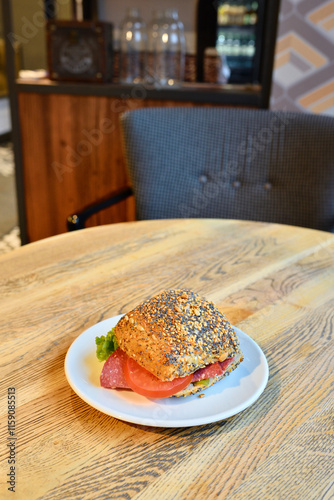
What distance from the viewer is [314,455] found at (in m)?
0.63

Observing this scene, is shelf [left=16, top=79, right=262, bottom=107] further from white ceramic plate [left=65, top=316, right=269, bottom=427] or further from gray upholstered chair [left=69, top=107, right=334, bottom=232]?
white ceramic plate [left=65, top=316, right=269, bottom=427]

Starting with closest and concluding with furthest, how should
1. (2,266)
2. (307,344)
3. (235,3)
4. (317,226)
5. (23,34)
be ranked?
(307,344) → (2,266) → (317,226) → (235,3) → (23,34)

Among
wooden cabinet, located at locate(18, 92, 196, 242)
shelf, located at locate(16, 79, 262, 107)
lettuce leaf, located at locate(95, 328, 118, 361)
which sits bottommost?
wooden cabinet, located at locate(18, 92, 196, 242)

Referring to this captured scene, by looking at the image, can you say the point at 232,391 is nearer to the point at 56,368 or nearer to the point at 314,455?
the point at 314,455

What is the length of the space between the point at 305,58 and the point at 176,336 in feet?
6.05

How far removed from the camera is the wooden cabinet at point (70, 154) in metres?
2.54

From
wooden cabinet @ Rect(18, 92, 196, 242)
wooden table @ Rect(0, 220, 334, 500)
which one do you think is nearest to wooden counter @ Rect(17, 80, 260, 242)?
wooden cabinet @ Rect(18, 92, 196, 242)

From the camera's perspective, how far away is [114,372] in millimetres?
715

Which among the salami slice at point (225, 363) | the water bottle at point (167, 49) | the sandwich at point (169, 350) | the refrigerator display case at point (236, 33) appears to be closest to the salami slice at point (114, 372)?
the sandwich at point (169, 350)

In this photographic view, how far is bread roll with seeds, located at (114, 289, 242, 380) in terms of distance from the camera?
69 cm

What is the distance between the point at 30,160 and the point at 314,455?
7.89 ft

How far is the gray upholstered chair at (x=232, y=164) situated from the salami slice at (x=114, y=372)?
1036 mm

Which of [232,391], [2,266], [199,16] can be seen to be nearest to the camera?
[232,391]

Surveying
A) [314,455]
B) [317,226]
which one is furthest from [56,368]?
[317,226]
